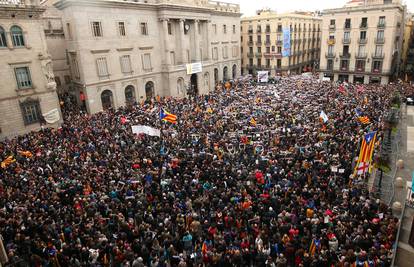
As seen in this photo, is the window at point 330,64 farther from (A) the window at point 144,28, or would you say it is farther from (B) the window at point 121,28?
(B) the window at point 121,28

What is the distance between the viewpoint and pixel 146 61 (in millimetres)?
38219

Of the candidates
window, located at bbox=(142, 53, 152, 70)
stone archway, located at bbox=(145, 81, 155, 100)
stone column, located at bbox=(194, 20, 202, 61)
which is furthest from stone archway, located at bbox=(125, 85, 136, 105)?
stone column, located at bbox=(194, 20, 202, 61)

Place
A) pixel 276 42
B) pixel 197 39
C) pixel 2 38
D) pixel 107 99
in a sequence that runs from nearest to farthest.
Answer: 1. pixel 2 38
2. pixel 107 99
3. pixel 197 39
4. pixel 276 42

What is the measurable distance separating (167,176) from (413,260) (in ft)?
39.0

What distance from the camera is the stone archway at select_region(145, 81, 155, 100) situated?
39.4 m

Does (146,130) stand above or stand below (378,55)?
below

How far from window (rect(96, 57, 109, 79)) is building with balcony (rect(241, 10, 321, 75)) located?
36871mm

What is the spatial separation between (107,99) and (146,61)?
24.7 ft

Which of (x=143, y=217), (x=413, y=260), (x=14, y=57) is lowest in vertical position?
(x=413, y=260)

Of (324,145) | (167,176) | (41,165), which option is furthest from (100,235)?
(324,145)

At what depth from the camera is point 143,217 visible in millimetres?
12734

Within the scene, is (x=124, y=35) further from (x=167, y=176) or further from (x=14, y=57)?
(x=167, y=176)

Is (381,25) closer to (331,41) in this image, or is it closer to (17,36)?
(331,41)

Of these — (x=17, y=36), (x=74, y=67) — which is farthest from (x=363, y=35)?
(x=17, y=36)
